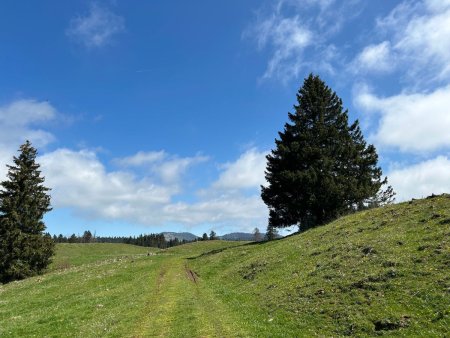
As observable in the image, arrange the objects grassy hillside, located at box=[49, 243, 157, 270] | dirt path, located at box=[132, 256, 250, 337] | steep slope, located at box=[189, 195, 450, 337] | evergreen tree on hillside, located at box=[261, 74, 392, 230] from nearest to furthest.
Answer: steep slope, located at box=[189, 195, 450, 337] → dirt path, located at box=[132, 256, 250, 337] → evergreen tree on hillside, located at box=[261, 74, 392, 230] → grassy hillside, located at box=[49, 243, 157, 270]

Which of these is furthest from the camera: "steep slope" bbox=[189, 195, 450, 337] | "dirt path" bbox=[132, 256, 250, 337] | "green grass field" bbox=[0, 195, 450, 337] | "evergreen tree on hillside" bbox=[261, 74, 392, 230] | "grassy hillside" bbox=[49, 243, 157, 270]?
"grassy hillside" bbox=[49, 243, 157, 270]

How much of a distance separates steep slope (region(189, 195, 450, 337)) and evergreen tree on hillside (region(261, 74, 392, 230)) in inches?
721

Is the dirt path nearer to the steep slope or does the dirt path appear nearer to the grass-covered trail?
the grass-covered trail

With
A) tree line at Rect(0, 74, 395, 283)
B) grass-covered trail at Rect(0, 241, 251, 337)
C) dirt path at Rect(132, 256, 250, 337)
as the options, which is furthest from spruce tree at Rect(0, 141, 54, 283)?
dirt path at Rect(132, 256, 250, 337)

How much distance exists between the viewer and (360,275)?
21.0 metres

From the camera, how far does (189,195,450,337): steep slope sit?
50.6 ft

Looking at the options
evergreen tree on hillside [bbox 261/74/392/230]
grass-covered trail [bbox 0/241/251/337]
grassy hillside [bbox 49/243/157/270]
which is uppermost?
evergreen tree on hillside [bbox 261/74/392/230]

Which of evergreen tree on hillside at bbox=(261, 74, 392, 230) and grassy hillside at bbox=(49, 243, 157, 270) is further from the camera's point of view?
grassy hillside at bbox=(49, 243, 157, 270)

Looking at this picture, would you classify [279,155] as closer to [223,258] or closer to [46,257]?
[223,258]

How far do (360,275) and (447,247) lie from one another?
15.2 ft

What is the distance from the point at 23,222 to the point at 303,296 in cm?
5077

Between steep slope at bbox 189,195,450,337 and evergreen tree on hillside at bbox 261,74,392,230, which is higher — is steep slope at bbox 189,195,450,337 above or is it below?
below

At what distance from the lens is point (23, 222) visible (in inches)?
2301

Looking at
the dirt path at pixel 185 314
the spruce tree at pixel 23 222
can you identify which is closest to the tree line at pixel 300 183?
the spruce tree at pixel 23 222
